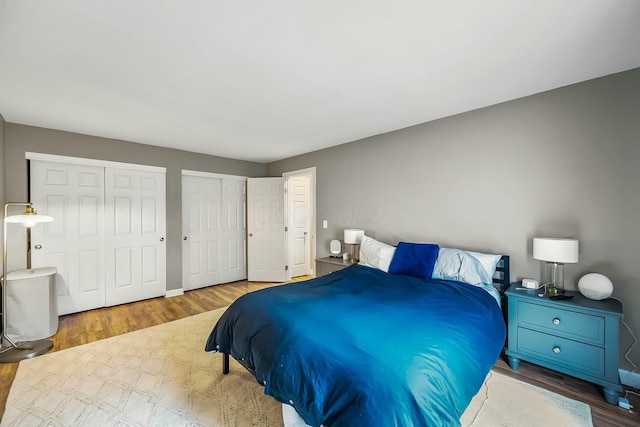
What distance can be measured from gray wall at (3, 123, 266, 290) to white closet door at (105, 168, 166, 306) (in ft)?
0.47

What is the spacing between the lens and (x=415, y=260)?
2.83 meters

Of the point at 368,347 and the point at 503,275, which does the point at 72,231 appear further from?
the point at 503,275

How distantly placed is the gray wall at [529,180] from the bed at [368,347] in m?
0.78

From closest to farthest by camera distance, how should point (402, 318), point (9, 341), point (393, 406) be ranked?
point (393, 406)
point (402, 318)
point (9, 341)

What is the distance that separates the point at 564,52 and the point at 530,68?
212 mm

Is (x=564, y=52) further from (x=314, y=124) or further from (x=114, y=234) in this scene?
(x=114, y=234)

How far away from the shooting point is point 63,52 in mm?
1800

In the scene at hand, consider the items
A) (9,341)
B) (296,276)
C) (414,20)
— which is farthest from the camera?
(296,276)

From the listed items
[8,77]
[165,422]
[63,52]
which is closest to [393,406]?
[165,422]

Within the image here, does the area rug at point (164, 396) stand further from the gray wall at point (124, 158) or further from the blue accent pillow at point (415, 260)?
the gray wall at point (124, 158)

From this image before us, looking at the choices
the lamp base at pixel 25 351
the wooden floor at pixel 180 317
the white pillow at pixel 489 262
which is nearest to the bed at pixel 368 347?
the white pillow at pixel 489 262

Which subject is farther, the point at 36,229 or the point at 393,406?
the point at 36,229

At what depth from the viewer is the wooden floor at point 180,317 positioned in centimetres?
184

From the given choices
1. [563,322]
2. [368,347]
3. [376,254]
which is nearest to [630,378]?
[563,322]
